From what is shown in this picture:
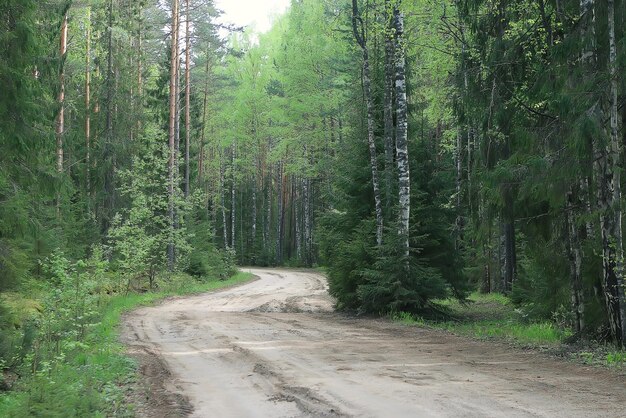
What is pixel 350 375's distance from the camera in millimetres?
7809

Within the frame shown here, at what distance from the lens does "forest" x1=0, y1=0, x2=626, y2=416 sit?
9.54m

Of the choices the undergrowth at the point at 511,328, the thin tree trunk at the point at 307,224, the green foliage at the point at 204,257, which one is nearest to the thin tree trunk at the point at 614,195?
the undergrowth at the point at 511,328

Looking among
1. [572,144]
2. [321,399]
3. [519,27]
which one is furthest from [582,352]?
[519,27]

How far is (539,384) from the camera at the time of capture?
7.12m

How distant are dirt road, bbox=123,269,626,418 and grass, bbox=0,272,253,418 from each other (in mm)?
360

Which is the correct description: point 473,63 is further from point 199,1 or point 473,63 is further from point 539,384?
point 199,1

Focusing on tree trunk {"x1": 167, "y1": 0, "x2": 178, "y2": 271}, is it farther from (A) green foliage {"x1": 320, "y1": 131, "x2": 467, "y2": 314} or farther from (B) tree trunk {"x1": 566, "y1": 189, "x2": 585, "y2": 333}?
(B) tree trunk {"x1": 566, "y1": 189, "x2": 585, "y2": 333}

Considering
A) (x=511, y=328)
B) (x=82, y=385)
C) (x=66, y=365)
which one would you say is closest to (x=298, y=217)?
(x=511, y=328)

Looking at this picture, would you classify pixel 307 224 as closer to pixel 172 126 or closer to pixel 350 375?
pixel 172 126

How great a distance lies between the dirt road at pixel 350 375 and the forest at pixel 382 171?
3.56 feet

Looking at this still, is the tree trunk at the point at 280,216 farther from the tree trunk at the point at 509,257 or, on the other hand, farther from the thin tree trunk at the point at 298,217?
the tree trunk at the point at 509,257

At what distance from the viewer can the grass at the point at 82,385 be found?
18.4ft

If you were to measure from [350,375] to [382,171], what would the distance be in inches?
422

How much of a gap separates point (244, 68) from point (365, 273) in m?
41.3
